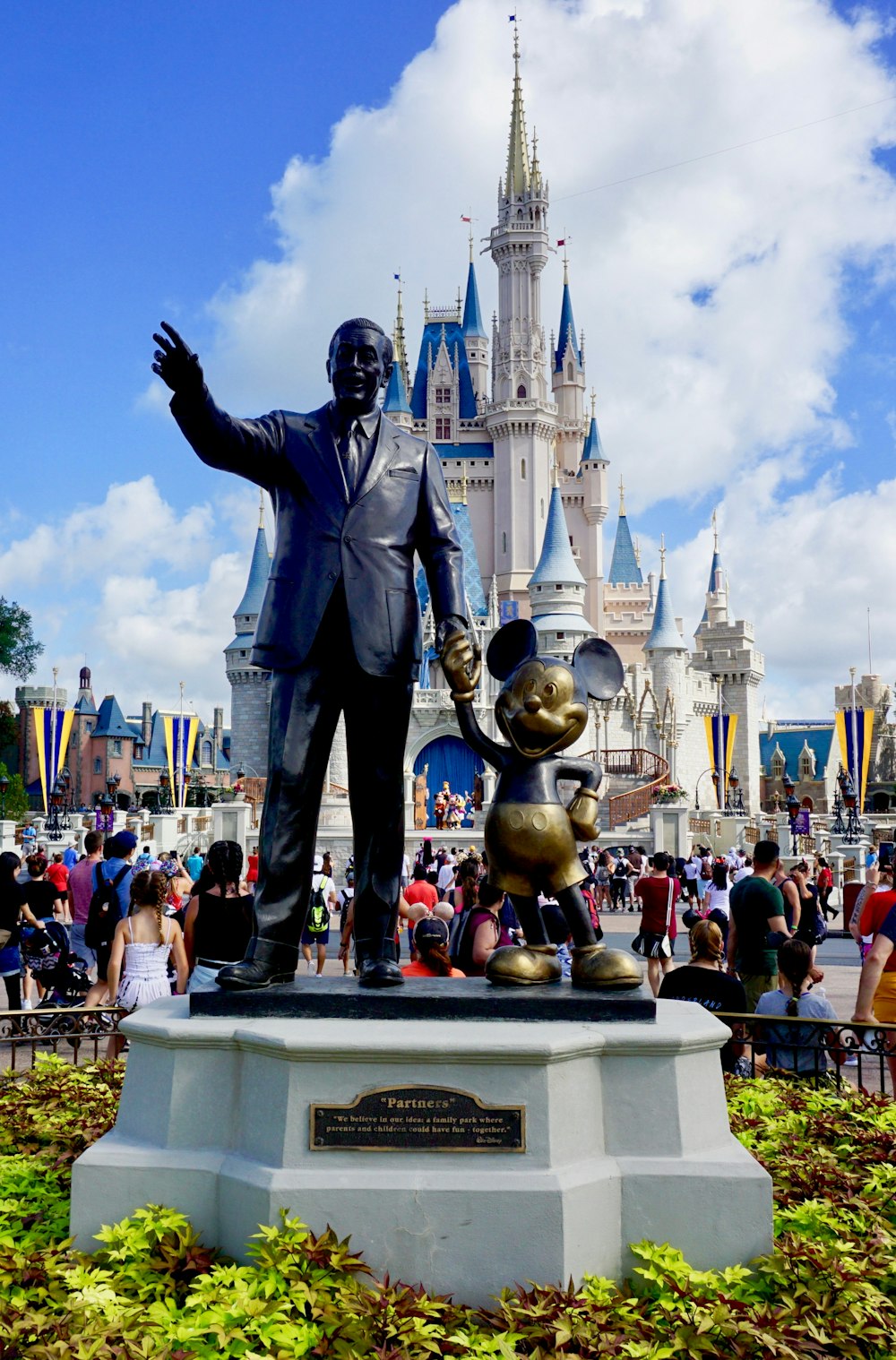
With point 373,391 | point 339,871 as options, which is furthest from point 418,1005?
point 339,871

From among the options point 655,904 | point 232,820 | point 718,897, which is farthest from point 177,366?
point 232,820

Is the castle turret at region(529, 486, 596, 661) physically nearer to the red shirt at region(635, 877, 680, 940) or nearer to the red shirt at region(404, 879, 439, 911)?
the red shirt at region(404, 879, 439, 911)

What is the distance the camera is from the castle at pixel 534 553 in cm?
5053

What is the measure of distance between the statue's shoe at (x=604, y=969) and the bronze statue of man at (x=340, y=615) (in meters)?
0.66

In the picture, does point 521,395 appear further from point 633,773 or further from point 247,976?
point 247,976

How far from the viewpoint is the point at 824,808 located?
212 feet

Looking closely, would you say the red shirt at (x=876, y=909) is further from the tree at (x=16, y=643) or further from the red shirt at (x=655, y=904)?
the tree at (x=16, y=643)

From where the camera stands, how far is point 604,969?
13.4 ft

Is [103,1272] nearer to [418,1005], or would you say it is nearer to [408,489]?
[418,1005]

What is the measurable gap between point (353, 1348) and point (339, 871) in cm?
2617

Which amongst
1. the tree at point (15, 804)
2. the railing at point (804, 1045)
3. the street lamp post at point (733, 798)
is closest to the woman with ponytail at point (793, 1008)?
the railing at point (804, 1045)

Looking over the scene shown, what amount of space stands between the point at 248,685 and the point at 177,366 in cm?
5106

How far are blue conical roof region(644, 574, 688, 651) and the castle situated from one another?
0.06 meters

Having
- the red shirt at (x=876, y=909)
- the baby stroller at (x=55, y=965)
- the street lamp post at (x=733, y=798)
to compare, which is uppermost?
the street lamp post at (x=733, y=798)
